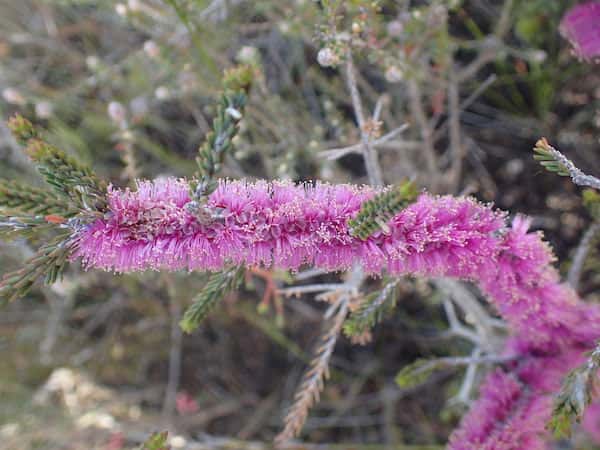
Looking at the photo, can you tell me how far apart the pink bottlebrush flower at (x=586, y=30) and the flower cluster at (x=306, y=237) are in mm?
1005

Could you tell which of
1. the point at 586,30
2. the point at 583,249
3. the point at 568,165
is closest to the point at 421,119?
the point at 586,30

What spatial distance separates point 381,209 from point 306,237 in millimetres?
280

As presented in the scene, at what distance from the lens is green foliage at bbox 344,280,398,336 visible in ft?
6.18

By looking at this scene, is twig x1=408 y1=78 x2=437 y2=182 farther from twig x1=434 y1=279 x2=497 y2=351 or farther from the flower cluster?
the flower cluster

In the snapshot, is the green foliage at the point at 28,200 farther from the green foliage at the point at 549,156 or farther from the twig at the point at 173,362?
the twig at the point at 173,362

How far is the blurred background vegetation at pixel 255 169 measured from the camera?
3111 mm

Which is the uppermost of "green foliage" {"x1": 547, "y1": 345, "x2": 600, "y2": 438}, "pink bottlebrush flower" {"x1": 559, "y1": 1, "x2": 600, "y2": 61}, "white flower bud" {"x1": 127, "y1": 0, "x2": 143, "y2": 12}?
"white flower bud" {"x1": 127, "y1": 0, "x2": 143, "y2": 12}

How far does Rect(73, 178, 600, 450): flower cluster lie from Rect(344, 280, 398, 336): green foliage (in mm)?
250

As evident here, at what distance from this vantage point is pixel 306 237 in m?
1.52

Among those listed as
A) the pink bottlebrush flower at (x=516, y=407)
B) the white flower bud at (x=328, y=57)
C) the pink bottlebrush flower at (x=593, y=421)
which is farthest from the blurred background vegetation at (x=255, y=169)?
the pink bottlebrush flower at (x=516, y=407)

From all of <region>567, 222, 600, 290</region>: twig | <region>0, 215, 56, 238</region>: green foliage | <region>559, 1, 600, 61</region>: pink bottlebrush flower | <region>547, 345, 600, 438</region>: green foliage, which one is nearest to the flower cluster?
<region>0, 215, 56, 238</region>: green foliage

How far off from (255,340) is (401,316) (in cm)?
118

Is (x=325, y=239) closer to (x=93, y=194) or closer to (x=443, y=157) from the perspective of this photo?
(x=93, y=194)

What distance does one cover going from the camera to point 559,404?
1554mm
